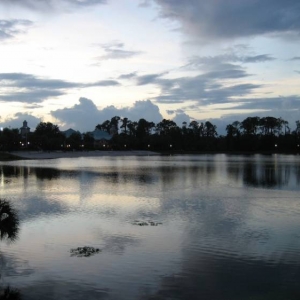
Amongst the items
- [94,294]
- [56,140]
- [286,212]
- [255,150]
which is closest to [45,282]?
[94,294]

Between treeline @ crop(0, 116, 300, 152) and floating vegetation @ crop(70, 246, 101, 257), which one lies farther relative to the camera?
treeline @ crop(0, 116, 300, 152)

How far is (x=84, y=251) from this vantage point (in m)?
14.1

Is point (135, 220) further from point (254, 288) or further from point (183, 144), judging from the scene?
point (183, 144)

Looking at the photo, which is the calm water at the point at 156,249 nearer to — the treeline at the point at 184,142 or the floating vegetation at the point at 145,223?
the floating vegetation at the point at 145,223

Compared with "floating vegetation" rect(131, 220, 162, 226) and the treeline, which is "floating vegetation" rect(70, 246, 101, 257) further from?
the treeline

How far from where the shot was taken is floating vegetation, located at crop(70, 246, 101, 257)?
13.8 meters

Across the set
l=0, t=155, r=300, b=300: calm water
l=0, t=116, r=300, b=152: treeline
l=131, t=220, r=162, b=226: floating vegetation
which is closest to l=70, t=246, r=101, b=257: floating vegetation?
l=0, t=155, r=300, b=300: calm water

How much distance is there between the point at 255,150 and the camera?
594ft

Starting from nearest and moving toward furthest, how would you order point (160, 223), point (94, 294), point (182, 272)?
point (94, 294) → point (182, 272) → point (160, 223)

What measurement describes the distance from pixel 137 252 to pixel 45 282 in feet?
12.4

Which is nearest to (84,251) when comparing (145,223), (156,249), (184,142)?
(156,249)

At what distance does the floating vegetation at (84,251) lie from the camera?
13.8 meters

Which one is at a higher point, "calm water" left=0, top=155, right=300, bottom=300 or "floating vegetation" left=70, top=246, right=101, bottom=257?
"floating vegetation" left=70, top=246, right=101, bottom=257

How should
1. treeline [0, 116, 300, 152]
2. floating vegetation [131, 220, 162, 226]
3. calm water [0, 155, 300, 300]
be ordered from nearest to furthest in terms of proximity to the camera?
calm water [0, 155, 300, 300], floating vegetation [131, 220, 162, 226], treeline [0, 116, 300, 152]
